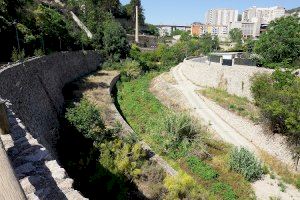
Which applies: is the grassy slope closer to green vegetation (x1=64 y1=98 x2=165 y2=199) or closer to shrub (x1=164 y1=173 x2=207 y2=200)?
shrub (x1=164 y1=173 x2=207 y2=200)

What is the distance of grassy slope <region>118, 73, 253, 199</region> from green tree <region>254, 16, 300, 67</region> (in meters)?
11.5

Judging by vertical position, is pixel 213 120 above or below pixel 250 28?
below

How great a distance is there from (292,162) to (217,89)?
11792 mm

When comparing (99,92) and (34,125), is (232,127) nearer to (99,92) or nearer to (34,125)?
(99,92)

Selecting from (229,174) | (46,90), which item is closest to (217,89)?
(229,174)

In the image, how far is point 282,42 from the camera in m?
28.8

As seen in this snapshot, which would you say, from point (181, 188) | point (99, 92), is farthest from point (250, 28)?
point (181, 188)

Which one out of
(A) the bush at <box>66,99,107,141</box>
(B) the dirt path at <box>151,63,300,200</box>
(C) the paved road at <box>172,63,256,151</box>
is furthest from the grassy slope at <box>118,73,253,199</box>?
(A) the bush at <box>66,99,107,141</box>

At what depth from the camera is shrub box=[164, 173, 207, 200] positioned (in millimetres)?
12570

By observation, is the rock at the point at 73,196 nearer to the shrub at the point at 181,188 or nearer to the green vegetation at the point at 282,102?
the shrub at the point at 181,188

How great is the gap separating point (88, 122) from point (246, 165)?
8932mm

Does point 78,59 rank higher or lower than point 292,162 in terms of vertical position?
higher

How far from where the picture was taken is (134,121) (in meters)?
24.2

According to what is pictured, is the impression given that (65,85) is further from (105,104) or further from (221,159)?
(221,159)
